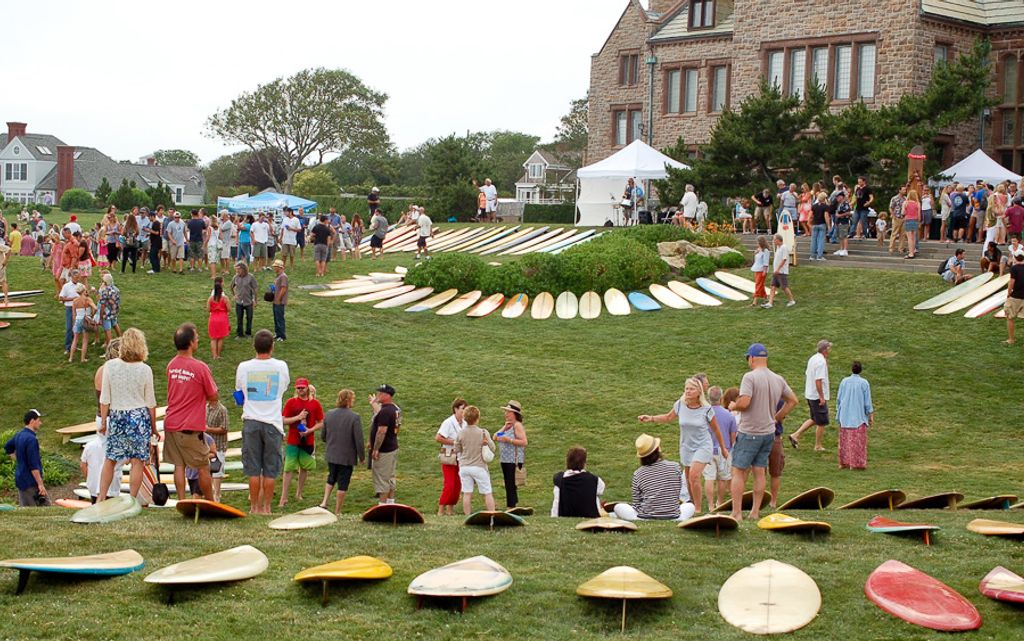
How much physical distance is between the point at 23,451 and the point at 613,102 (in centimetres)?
3948

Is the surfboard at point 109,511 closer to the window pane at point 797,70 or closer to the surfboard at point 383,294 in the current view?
the surfboard at point 383,294

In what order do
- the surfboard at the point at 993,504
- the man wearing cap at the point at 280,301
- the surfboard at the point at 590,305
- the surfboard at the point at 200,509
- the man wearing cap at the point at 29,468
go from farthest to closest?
the surfboard at the point at 590,305, the man wearing cap at the point at 280,301, the man wearing cap at the point at 29,468, the surfboard at the point at 993,504, the surfboard at the point at 200,509

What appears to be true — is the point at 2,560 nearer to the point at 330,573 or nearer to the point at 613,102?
the point at 330,573

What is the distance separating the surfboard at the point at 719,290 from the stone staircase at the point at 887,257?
8.12 feet

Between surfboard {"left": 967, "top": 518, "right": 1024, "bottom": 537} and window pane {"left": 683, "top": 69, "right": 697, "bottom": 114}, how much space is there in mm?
37386

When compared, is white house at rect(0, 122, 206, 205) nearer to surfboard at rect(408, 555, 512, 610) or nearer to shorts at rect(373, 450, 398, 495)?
shorts at rect(373, 450, 398, 495)

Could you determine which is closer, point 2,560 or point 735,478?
point 2,560

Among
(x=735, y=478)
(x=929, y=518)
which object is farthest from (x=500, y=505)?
(x=929, y=518)

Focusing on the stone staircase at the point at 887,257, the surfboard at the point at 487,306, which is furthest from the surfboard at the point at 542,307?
the stone staircase at the point at 887,257

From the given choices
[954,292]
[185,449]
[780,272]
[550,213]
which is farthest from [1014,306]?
[550,213]

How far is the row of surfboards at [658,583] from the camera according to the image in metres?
7.55

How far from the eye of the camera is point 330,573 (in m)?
7.84

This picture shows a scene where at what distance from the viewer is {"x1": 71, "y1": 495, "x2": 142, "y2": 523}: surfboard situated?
9.78m

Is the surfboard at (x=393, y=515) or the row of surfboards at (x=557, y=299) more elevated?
the row of surfboards at (x=557, y=299)
